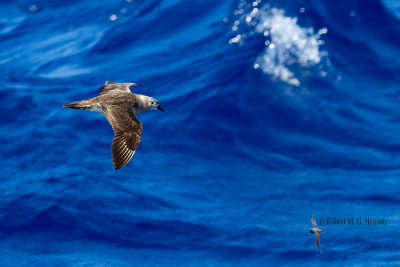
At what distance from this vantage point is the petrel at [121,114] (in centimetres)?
1011

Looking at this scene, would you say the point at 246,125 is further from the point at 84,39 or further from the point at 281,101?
the point at 84,39

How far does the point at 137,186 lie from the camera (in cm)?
1955

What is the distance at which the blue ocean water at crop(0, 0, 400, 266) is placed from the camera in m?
18.5

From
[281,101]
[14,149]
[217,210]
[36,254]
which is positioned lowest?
[36,254]

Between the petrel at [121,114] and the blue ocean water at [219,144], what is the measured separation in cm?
671

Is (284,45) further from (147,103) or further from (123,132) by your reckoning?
(123,132)

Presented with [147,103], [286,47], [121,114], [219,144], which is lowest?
[121,114]

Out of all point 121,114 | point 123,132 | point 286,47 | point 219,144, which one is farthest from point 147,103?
point 286,47

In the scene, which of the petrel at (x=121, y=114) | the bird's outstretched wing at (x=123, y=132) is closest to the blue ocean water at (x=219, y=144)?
the petrel at (x=121, y=114)

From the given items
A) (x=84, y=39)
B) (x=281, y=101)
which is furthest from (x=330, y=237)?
(x=84, y=39)

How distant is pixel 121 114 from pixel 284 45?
36.5 ft

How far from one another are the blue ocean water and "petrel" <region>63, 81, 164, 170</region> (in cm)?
671

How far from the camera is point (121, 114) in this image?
11.3m

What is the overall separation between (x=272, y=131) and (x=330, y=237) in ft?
12.7
